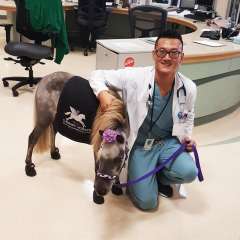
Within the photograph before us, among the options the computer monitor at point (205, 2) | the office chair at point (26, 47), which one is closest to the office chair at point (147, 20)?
the office chair at point (26, 47)

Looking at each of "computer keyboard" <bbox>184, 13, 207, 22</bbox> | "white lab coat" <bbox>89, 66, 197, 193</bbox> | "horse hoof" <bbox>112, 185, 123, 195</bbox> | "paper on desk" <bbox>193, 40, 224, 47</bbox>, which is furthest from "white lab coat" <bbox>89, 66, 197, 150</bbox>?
"computer keyboard" <bbox>184, 13, 207, 22</bbox>

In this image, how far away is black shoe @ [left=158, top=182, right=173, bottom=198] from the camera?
88.5 inches

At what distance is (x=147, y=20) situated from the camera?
153 inches

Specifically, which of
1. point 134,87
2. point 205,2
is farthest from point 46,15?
point 205,2

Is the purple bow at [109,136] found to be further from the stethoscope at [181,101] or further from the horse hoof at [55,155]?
the horse hoof at [55,155]

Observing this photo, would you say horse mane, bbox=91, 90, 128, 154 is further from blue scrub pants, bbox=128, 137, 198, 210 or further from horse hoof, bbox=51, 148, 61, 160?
horse hoof, bbox=51, 148, 61, 160

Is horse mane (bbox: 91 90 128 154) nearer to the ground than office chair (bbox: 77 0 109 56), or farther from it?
nearer to the ground

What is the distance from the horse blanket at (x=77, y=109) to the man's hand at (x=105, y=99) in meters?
0.08

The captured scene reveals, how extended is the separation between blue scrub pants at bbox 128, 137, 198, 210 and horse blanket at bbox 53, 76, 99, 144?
34cm

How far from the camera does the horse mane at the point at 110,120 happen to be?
1737 millimetres

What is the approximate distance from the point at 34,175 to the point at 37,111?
46 cm

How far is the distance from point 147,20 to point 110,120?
8.03 ft

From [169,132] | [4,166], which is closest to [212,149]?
[169,132]

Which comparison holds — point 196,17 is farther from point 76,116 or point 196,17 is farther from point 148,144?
point 76,116
